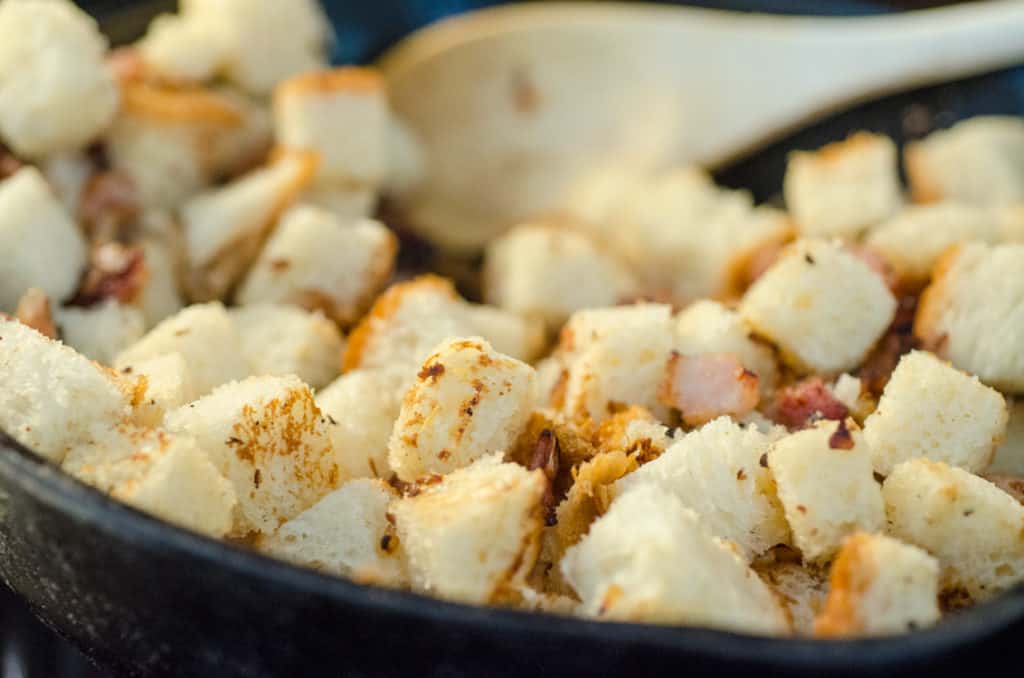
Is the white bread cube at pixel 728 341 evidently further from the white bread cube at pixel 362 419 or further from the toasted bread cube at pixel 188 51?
the toasted bread cube at pixel 188 51

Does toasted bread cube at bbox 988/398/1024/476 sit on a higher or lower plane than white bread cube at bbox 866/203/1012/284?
lower

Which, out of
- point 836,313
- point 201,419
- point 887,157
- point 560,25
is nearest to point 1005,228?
point 887,157

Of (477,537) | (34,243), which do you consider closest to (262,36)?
(34,243)

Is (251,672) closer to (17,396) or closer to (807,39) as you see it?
(17,396)

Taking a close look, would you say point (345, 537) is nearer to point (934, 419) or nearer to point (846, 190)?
point (934, 419)

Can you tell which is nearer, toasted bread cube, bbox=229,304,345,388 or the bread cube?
the bread cube

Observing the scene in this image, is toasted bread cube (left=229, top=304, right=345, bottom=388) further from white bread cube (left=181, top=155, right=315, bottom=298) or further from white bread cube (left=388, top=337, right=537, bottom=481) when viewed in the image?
white bread cube (left=388, top=337, right=537, bottom=481)

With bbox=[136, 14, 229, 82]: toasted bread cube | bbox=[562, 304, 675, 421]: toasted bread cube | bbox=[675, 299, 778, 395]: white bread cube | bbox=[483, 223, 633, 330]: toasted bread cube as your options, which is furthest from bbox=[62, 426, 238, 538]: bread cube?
bbox=[136, 14, 229, 82]: toasted bread cube

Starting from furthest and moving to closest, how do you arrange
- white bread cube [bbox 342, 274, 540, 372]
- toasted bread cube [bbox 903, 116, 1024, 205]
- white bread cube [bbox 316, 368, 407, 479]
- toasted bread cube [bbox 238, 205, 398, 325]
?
toasted bread cube [bbox 903, 116, 1024, 205] → toasted bread cube [bbox 238, 205, 398, 325] → white bread cube [bbox 342, 274, 540, 372] → white bread cube [bbox 316, 368, 407, 479]
